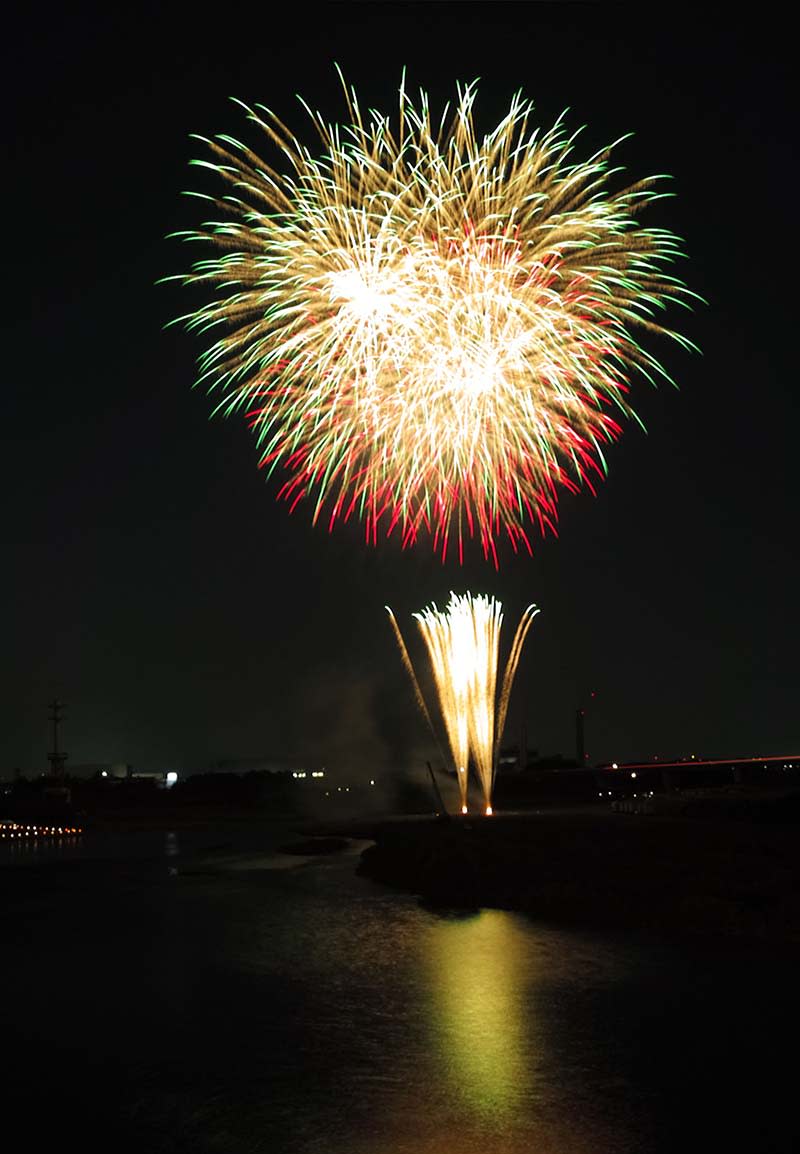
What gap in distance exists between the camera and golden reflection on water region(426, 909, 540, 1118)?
47.5 ft

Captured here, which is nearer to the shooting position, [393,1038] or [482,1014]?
[393,1038]

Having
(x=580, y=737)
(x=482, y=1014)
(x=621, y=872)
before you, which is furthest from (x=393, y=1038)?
(x=580, y=737)

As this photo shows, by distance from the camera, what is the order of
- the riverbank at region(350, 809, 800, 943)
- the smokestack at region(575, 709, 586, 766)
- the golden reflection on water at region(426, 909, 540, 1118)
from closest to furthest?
the golden reflection on water at region(426, 909, 540, 1118) → the riverbank at region(350, 809, 800, 943) → the smokestack at region(575, 709, 586, 766)

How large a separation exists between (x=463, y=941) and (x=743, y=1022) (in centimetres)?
1151

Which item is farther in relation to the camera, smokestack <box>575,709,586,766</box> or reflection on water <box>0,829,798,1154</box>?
smokestack <box>575,709,586,766</box>

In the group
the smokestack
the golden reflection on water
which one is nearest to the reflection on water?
the golden reflection on water

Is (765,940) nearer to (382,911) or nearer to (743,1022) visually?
(743,1022)

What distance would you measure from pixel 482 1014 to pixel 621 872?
16.4m

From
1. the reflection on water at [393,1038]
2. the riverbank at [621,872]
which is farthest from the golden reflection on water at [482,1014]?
the riverbank at [621,872]

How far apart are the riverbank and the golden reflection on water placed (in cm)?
345

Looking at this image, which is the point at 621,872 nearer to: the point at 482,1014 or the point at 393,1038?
the point at 482,1014

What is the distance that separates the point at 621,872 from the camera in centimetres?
3491

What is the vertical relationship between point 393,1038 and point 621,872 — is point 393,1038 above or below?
below

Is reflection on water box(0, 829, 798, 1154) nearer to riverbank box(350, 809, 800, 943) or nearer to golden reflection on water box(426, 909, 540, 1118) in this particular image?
golden reflection on water box(426, 909, 540, 1118)
